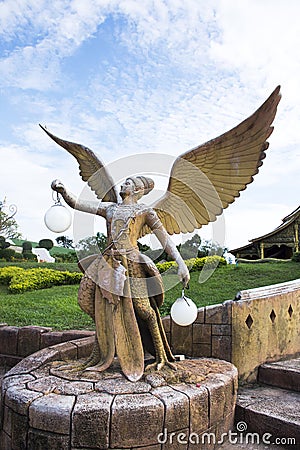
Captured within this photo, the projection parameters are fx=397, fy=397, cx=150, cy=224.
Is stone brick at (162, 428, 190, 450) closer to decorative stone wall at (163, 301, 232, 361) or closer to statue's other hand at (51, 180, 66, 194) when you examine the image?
decorative stone wall at (163, 301, 232, 361)

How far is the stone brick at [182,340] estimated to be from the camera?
4.08m

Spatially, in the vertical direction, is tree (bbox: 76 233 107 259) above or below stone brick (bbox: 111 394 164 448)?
above

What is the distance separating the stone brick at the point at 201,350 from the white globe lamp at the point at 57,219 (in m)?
1.97

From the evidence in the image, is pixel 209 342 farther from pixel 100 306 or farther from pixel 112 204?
pixel 112 204

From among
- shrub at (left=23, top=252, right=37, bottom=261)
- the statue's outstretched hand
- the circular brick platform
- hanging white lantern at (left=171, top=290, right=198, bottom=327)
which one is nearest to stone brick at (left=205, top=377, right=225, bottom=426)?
the circular brick platform

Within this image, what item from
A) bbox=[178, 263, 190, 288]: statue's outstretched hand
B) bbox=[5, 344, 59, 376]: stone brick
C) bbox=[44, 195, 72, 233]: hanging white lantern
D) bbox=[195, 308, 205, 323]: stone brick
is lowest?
bbox=[5, 344, 59, 376]: stone brick

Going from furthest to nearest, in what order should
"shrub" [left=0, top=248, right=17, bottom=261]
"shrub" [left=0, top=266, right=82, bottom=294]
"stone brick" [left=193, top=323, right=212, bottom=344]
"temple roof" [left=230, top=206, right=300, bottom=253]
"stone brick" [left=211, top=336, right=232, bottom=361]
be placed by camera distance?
"shrub" [left=0, top=248, right=17, bottom=261]
"temple roof" [left=230, top=206, right=300, bottom=253]
"shrub" [left=0, top=266, right=82, bottom=294]
"stone brick" [left=193, top=323, right=212, bottom=344]
"stone brick" [left=211, top=336, right=232, bottom=361]

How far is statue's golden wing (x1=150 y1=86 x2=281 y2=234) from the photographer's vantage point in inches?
124

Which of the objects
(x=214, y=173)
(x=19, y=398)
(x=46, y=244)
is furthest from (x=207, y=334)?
(x=46, y=244)

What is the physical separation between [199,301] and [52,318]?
282 cm

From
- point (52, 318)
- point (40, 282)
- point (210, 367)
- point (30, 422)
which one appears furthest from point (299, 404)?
point (40, 282)

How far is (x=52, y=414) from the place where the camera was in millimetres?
2430

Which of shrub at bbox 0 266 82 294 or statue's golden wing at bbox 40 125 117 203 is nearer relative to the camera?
statue's golden wing at bbox 40 125 117 203

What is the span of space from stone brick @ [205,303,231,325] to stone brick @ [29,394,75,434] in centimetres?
184
